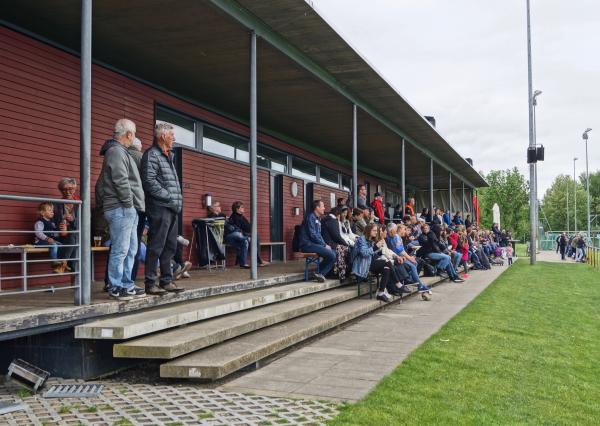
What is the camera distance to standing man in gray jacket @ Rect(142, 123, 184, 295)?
543 centimetres

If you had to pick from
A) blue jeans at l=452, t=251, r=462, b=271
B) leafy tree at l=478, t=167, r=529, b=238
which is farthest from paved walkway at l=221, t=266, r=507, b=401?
leafy tree at l=478, t=167, r=529, b=238

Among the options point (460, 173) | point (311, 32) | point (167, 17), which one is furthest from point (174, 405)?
point (460, 173)

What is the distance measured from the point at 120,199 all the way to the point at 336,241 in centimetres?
467

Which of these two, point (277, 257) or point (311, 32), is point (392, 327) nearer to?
point (311, 32)

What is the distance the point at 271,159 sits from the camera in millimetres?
13773

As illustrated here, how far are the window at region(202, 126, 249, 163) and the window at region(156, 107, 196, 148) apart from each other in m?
0.40

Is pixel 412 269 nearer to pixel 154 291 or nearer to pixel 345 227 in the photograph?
pixel 345 227

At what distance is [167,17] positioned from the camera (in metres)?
6.73

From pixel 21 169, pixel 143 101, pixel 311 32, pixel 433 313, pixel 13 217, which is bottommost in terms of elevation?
pixel 433 313

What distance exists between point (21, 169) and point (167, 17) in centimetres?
256

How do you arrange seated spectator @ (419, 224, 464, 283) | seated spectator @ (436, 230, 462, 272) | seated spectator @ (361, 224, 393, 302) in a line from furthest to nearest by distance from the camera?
seated spectator @ (436, 230, 462, 272)
seated spectator @ (419, 224, 464, 283)
seated spectator @ (361, 224, 393, 302)

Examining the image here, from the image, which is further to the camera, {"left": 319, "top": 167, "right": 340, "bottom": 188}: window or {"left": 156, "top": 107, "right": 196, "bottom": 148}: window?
{"left": 319, "top": 167, "right": 340, "bottom": 188}: window

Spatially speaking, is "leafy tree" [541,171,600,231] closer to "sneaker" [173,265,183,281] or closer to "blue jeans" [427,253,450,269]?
"blue jeans" [427,253,450,269]

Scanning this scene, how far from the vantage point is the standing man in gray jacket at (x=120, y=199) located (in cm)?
507
